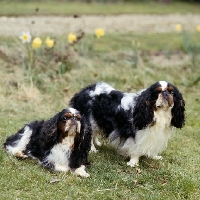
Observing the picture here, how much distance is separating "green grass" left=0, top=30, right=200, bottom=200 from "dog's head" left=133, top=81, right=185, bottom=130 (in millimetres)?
653

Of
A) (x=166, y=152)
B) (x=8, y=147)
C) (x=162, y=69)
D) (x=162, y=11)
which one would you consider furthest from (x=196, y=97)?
(x=162, y=11)

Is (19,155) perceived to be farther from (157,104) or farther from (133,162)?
(157,104)

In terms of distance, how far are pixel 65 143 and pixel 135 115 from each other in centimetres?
107

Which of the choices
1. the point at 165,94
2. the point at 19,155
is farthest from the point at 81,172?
the point at 165,94

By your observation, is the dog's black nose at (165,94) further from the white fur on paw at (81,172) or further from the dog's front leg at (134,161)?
the white fur on paw at (81,172)

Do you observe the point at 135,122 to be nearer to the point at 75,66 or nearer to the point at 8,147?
the point at 8,147

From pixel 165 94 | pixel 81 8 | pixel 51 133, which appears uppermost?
pixel 165 94

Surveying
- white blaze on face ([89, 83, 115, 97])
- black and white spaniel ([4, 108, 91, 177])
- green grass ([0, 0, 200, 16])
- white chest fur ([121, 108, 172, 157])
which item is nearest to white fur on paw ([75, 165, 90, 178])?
black and white spaniel ([4, 108, 91, 177])

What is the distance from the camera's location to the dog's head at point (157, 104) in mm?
6391

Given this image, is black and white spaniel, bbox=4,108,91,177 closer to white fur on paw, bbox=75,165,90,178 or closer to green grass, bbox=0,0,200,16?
white fur on paw, bbox=75,165,90,178

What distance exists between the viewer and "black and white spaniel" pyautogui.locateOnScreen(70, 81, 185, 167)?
647 cm

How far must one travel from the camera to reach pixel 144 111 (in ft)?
21.2

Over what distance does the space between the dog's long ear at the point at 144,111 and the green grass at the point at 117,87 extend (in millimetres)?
625

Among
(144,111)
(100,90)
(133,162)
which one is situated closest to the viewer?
(144,111)
